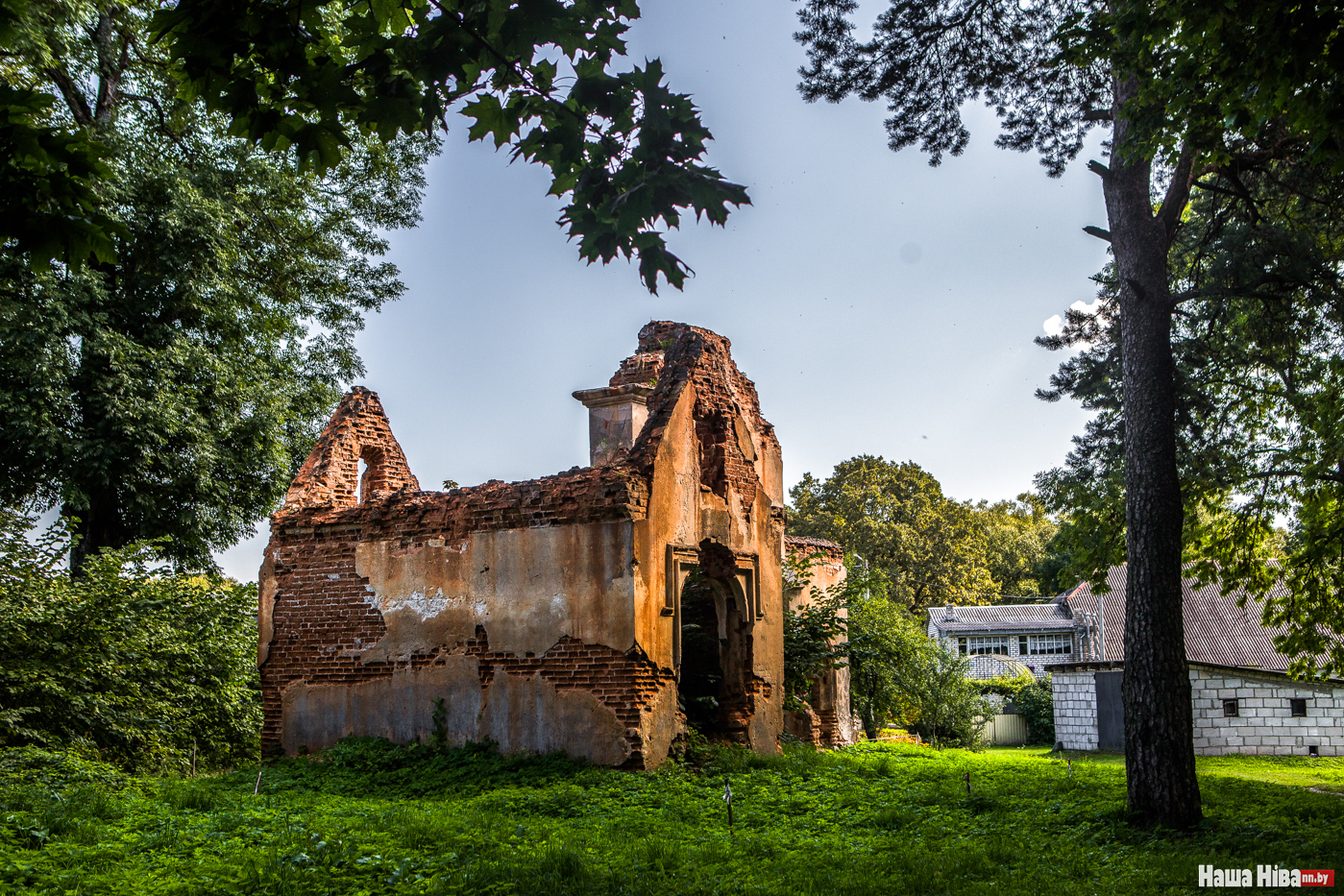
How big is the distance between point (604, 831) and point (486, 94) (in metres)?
6.25

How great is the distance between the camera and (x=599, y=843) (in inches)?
321

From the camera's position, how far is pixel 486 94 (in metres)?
5.63

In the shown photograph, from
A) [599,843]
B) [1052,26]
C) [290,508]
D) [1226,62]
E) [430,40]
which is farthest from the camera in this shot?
[290,508]

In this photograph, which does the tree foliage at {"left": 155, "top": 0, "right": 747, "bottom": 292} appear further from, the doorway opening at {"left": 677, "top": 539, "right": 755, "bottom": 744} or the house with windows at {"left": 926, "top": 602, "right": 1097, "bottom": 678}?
the house with windows at {"left": 926, "top": 602, "right": 1097, "bottom": 678}

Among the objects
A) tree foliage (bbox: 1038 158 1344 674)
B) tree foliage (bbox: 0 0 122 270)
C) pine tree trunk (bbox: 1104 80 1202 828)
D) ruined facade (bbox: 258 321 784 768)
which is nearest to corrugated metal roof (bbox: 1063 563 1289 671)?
tree foliage (bbox: 1038 158 1344 674)

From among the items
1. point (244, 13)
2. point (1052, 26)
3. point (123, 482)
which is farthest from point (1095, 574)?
point (123, 482)

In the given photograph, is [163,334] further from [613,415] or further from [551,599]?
[551,599]

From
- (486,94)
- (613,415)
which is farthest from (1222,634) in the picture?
(486,94)

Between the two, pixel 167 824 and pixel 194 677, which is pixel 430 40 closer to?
pixel 167 824

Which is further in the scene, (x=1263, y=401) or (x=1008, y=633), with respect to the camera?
(x=1008, y=633)

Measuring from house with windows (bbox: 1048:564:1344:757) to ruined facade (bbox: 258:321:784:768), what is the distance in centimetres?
1197

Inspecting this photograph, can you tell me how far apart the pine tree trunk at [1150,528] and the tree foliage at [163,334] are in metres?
14.2

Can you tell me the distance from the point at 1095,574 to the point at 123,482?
55.2ft

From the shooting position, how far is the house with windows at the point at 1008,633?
44656mm
